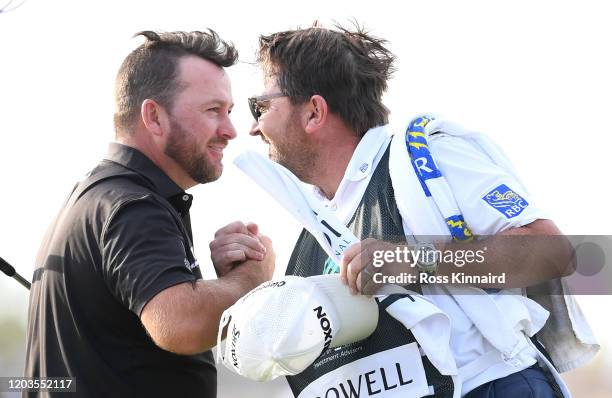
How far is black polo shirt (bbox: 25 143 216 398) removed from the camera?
430cm

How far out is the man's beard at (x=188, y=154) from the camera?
204 inches

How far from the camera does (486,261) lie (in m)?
4.27

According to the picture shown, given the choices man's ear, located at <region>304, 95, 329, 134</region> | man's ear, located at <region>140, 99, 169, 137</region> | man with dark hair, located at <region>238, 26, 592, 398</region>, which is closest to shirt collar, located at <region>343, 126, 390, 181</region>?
man with dark hair, located at <region>238, 26, 592, 398</region>

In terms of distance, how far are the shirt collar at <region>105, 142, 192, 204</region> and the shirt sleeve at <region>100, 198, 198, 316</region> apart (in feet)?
1.45

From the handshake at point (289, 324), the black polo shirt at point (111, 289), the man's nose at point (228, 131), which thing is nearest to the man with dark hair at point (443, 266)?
the handshake at point (289, 324)

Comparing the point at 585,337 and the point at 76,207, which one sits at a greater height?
the point at 76,207

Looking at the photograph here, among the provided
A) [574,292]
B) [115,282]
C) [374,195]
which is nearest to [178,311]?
[115,282]

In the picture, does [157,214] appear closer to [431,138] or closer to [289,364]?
[289,364]

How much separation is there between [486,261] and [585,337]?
23.4 inches

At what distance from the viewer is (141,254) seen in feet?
14.0

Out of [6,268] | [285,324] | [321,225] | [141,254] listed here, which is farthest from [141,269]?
[6,268]

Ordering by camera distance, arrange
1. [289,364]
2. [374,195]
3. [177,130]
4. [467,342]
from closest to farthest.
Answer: [289,364] → [467,342] → [374,195] → [177,130]

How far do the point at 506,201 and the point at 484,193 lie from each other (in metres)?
0.10

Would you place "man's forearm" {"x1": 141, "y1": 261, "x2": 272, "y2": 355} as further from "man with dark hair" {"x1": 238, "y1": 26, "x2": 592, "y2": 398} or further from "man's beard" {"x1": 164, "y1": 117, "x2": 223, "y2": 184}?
"man's beard" {"x1": 164, "y1": 117, "x2": 223, "y2": 184}
